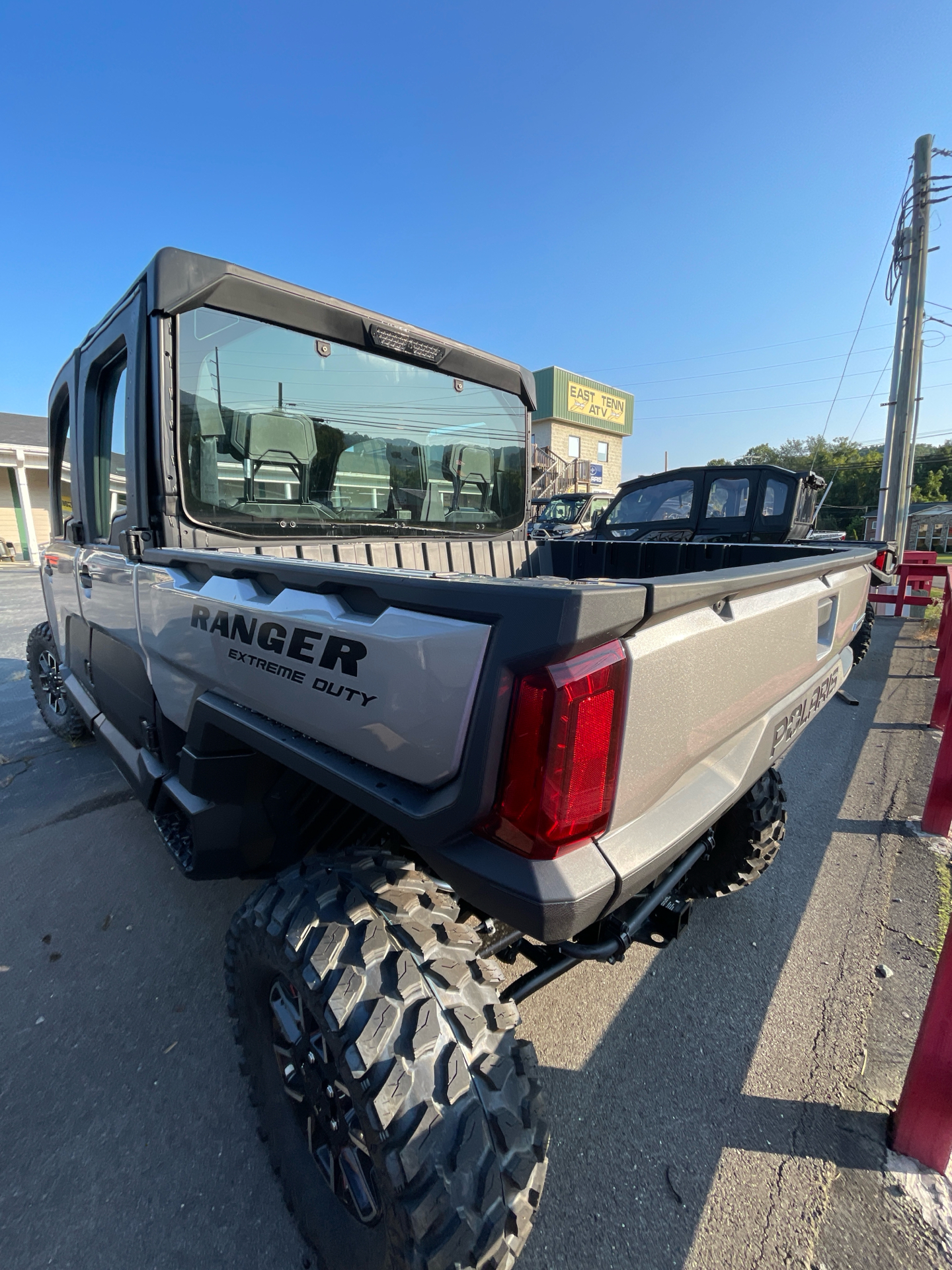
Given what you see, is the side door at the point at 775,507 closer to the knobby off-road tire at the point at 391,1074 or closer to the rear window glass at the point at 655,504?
the rear window glass at the point at 655,504

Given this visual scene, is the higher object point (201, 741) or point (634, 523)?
A: point (634, 523)

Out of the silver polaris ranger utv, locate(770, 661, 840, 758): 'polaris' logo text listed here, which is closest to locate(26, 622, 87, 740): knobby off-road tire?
the silver polaris ranger utv

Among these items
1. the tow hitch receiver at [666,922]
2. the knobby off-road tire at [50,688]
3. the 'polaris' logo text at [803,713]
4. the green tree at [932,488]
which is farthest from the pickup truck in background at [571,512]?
the green tree at [932,488]

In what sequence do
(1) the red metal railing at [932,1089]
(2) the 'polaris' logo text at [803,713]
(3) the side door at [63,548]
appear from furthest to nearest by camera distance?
1. (3) the side door at [63,548]
2. (2) the 'polaris' logo text at [803,713]
3. (1) the red metal railing at [932,1089]

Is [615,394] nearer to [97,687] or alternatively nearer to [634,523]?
[634,523]

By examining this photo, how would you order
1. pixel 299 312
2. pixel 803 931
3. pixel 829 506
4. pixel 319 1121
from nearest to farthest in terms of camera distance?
pixel 319 1121, pixel 299 312, pixel 803 931, pixel 829 506

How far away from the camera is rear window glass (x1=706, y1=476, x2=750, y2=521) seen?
772 centimetres

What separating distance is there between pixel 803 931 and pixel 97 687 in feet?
12.2

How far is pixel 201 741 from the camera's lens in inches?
76.6

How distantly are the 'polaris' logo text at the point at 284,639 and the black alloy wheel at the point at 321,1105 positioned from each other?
2.47 feet

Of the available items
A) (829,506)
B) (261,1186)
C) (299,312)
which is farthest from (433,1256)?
(829,506)

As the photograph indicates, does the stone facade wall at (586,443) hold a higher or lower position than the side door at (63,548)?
higher

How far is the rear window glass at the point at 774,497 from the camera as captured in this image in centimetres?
762

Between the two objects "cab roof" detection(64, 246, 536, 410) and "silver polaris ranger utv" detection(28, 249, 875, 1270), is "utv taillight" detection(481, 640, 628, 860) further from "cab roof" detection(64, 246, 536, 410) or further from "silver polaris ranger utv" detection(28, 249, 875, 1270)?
"cab roof" detection(64, 246, 536, 410)
